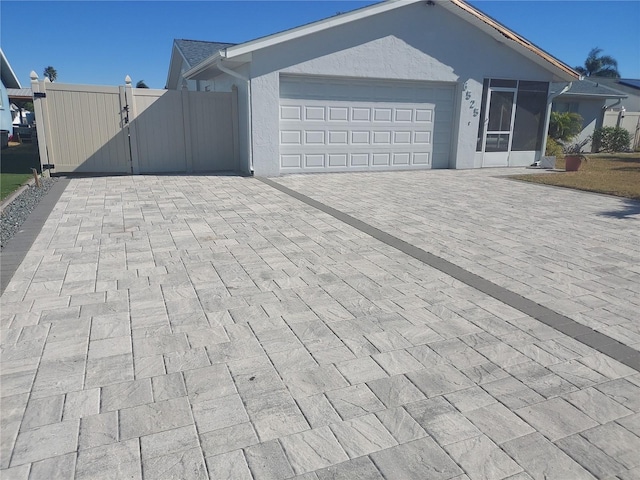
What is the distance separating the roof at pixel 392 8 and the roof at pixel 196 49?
174 centimetres

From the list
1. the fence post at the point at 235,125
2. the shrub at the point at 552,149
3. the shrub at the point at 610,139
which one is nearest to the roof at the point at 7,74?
the fence post at the point at 235,125

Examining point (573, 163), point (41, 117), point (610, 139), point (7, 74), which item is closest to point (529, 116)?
point (573, 163)

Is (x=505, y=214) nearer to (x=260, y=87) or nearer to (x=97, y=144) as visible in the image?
(x=260, y=87)

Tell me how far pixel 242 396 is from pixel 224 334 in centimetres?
83

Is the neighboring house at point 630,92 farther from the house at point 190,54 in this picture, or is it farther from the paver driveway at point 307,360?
the paver driveway at point 307,360

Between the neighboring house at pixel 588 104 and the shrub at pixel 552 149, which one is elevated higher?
the neighboring house at pixel 588 104

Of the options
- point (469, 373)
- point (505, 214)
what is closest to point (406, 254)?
point (469, 373)

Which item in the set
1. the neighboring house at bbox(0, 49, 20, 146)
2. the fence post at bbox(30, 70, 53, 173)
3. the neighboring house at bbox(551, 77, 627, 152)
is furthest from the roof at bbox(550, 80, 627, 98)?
the neighboring house at bbox(0, 49, 20, 146)

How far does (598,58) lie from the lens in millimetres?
59750

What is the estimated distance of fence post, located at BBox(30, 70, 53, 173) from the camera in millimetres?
10906

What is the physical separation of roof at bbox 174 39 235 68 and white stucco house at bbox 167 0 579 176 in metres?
1.84

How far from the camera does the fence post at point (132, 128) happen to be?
1170 centimetres

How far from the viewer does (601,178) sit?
12727mm

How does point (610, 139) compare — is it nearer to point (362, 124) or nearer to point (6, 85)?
point (362, 124)
